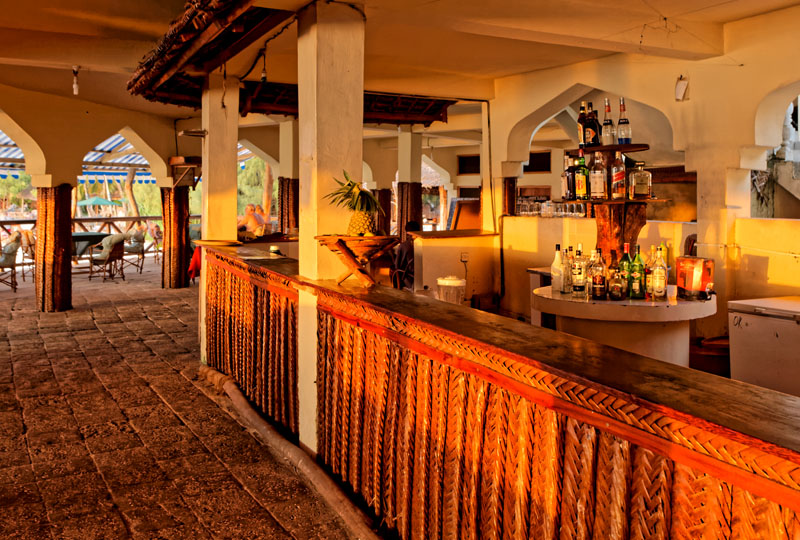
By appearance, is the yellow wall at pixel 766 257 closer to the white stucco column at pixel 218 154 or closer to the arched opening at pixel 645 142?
the arched opening at pixel 645 142

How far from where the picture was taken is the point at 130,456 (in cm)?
428

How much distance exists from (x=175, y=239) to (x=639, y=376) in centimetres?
1125

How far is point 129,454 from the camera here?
14.1ft

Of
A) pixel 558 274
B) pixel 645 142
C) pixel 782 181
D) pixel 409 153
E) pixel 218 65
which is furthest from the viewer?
pixel 409 153

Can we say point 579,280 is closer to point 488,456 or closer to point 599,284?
point 599,284

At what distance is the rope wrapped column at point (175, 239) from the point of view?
39.5 feet

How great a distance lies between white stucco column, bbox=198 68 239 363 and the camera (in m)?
6.68

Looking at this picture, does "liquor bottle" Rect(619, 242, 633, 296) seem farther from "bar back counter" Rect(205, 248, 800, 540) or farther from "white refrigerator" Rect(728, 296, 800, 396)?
"bar back counter" Rect(205, 248, 800, 540)

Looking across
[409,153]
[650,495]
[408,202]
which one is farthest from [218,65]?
[408,202]

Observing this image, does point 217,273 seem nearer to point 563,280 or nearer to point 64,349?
point 64,349

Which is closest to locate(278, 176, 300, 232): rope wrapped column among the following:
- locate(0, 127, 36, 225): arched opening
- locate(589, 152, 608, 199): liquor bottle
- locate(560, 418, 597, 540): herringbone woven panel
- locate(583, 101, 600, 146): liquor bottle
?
locate(583, 101, 600, 146): liquor bottle

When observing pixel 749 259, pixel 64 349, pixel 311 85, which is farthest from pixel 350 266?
pixel 64 349

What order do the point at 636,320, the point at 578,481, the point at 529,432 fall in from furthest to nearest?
1. the point at 636,320
2. the point at 529,432
3. the point at 578,481

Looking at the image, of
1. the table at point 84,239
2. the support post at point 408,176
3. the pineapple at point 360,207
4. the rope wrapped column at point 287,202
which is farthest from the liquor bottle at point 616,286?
the table at point 84,239
